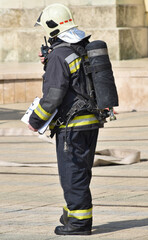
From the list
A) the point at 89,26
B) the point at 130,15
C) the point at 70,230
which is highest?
the point at 70,230

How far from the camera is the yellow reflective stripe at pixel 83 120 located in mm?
5336

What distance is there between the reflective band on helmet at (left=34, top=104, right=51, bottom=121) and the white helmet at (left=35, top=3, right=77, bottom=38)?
0.59 metres

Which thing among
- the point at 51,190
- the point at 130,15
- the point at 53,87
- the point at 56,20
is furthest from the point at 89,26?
the point at 53,87

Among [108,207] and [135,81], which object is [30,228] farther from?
[135,81]

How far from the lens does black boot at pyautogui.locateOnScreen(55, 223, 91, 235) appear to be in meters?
5.33

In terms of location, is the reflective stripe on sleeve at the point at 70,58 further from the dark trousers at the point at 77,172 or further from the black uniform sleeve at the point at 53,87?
the dark trousers at the point at 77,172

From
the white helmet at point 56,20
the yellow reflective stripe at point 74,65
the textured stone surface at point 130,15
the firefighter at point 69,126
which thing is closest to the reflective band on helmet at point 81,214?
the firefighter at point 69,126

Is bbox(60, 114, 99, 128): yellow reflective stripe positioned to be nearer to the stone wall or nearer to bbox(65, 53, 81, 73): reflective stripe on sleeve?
bbox(65, 53, 81, 73): reflective stripe on sleeve

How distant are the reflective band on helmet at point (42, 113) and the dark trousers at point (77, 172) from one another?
175 mm

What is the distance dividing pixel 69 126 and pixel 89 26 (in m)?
13.9

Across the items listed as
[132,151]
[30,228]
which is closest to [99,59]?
[30,228]

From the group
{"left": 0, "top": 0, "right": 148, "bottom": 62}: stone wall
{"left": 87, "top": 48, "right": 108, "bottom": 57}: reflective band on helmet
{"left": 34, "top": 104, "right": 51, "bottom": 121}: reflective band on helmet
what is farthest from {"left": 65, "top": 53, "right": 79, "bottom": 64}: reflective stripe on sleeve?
{"left": 0, "top": 0, "right": 148, "bottom": 62}: stone wall

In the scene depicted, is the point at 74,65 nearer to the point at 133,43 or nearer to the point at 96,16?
the point at 96,16

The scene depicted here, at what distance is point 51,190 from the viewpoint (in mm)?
7125
